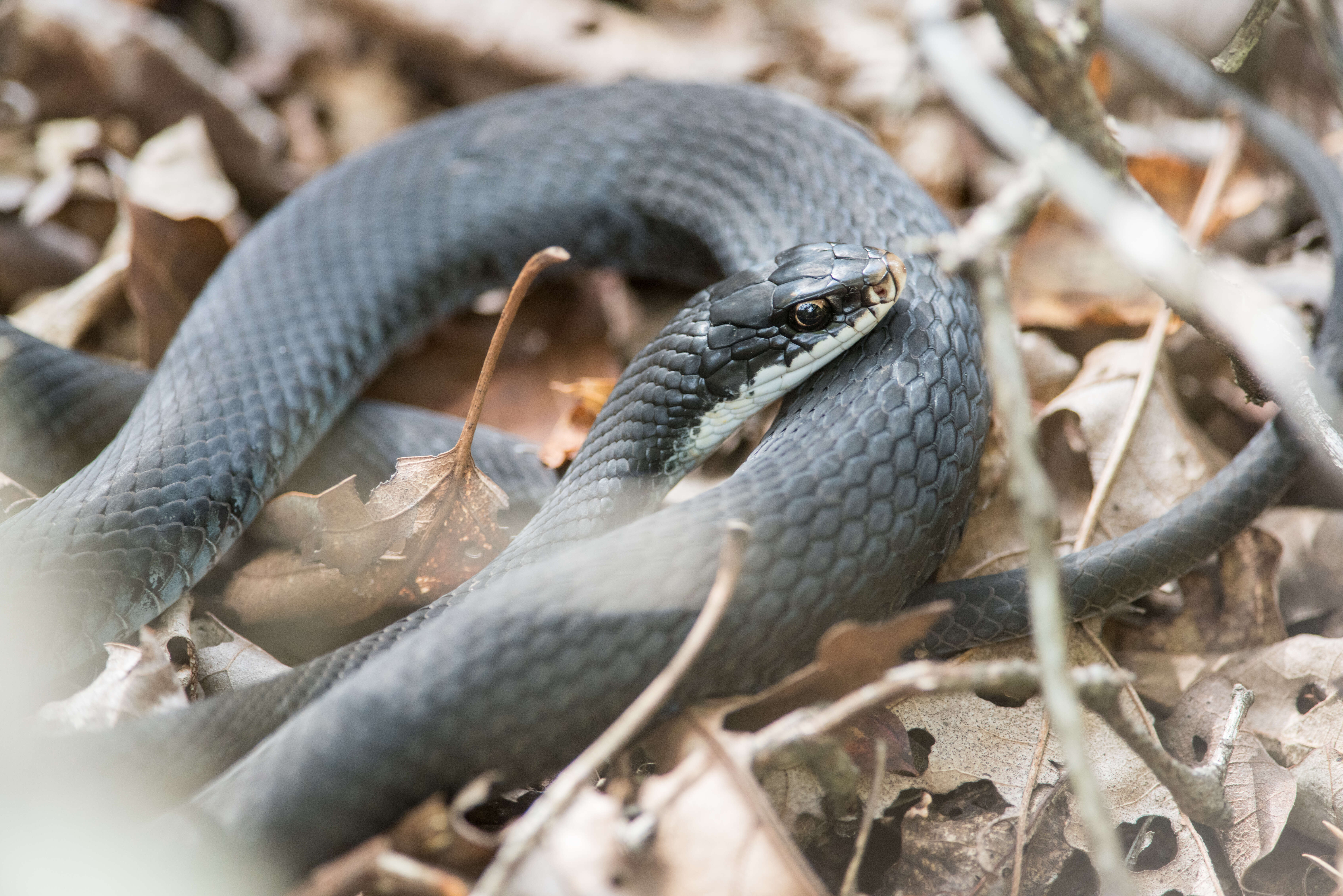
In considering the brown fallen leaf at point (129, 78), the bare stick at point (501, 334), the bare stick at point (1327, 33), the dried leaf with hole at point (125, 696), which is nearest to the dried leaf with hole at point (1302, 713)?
the bare stick at point (1327, 33)

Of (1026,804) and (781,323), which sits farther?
(781,323)

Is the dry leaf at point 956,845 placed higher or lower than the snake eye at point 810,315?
lower

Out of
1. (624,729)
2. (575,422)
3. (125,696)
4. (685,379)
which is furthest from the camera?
(575,422)

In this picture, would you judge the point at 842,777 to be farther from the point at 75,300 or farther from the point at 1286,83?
the point at 1286,83

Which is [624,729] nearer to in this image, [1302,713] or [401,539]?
[401,539]

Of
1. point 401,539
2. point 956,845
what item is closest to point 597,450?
point 401,539

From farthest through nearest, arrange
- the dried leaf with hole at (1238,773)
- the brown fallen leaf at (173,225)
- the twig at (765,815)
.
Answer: the brown fallen leaf at (173,225) → the dried leaf with hole at (1238,773) → the twig at (765,815)

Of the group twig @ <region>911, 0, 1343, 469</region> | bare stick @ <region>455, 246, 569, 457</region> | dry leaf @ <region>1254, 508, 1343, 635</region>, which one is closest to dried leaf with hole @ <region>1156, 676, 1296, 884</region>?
dry leaf @ <region>1254, 508, 1343, 635</region>

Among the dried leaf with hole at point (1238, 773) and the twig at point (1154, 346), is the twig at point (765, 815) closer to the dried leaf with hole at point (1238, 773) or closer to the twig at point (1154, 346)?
the dried leaf with hole at point (1238, 773)

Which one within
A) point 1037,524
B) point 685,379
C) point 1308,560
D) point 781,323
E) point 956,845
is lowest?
point 956,845
